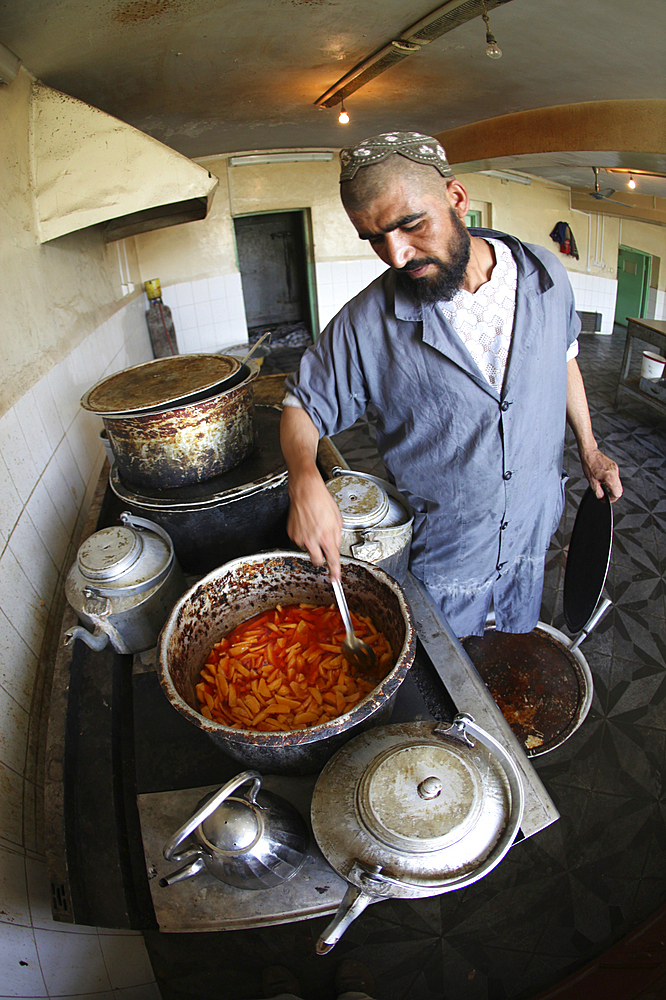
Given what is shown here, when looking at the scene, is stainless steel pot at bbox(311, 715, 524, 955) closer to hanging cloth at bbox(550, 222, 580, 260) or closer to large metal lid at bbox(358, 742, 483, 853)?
large metal lid at bbox(358, 742, 483, 853)

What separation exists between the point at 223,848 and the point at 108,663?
100 cm

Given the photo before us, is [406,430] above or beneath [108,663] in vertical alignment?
above

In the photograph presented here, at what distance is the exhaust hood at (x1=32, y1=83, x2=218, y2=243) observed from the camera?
8.93ft

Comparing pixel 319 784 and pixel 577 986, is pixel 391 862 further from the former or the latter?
pixel 577 986

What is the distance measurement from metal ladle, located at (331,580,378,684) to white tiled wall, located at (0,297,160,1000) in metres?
1.05

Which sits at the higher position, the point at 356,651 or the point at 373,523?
the point at 373,523

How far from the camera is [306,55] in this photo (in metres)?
3.45

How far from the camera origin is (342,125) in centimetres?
589

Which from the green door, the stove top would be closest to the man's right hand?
the stove top

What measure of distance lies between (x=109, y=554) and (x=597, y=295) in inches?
395

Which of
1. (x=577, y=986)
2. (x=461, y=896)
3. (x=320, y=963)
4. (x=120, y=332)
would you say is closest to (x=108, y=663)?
(x=320, y=963)

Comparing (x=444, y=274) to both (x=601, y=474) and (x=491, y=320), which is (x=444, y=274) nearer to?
(x=491, y=320)

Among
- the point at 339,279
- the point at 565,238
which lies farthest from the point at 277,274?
the point at 565,238

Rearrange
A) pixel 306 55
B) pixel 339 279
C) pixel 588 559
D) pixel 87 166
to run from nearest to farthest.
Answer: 1. pixel 588 559
2. pixel 87 166
3. pixel 306 55
4. pixel 339 279
